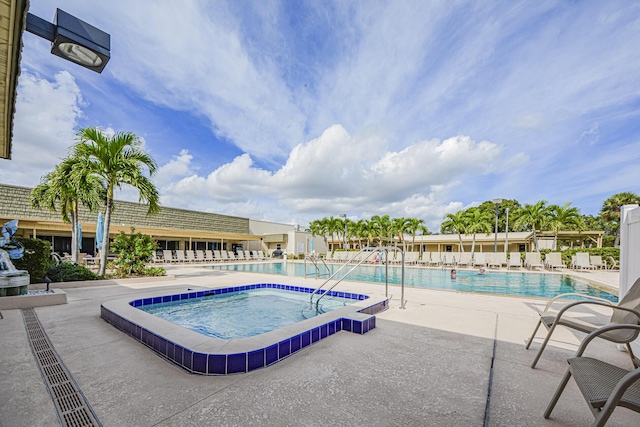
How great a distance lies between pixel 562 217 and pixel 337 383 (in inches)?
1194

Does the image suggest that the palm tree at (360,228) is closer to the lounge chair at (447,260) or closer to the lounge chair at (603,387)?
the lounge chair at (447,260)

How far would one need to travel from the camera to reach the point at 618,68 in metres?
8.84

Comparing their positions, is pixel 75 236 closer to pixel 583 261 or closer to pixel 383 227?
pixel 583 261

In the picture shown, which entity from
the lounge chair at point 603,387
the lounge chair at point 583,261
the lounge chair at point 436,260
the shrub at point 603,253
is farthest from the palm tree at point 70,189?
the shrub at point 603,253

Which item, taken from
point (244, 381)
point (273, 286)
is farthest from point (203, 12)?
point (244, 381)

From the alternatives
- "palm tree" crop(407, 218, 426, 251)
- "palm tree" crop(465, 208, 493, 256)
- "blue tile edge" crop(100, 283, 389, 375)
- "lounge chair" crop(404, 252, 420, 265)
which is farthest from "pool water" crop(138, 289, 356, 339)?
"palm tree" crop(407, 218, 426, 251)

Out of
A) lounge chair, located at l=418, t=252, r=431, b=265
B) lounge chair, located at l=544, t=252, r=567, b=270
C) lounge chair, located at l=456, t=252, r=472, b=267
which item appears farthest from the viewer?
lounge chair, located at l=418, t=252, r=431, b=265

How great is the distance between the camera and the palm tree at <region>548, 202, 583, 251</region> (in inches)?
973

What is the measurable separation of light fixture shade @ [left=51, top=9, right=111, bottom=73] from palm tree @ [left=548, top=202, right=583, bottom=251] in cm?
3122

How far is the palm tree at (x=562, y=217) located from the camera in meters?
24.7

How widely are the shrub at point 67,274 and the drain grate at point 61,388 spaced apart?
6099 mm

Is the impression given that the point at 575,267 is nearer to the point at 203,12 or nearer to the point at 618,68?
the point at 618,68

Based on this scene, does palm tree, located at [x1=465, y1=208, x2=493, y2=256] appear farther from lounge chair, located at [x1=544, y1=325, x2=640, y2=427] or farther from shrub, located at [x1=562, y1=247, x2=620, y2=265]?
lounge chair, located at [x1=544, y1=325, x2=640, y2=427]

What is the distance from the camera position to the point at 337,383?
259 centimetres
